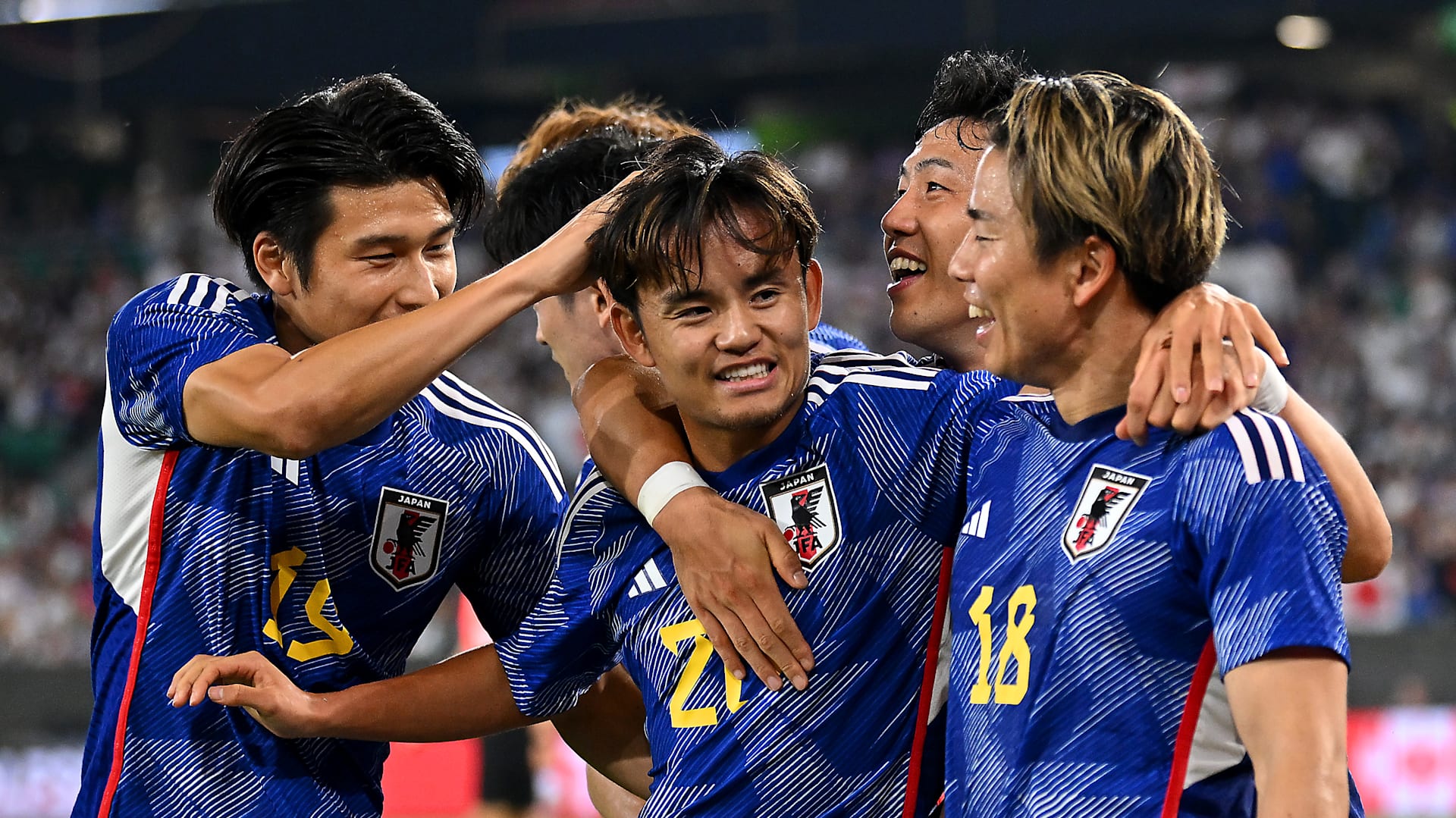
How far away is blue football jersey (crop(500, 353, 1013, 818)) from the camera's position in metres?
2.49

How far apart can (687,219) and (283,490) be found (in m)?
1.01

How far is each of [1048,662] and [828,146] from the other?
15711 millimetres

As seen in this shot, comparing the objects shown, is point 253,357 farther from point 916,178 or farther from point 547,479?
point 916,178

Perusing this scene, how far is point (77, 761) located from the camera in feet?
37.4

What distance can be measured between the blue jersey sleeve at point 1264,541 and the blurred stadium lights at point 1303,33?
44.9 feet

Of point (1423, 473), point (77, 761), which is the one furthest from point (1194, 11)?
point (77, 761)

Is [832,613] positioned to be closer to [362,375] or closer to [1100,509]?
[1100,509]

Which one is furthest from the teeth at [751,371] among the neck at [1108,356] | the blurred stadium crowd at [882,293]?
the blurred stadium crowd at [882,293]

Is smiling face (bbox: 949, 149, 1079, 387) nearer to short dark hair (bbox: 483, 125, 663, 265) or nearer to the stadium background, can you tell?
short dark hair (bbox: 483, 125, 663, 265)

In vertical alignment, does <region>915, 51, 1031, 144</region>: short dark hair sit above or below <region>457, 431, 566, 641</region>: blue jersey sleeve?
above

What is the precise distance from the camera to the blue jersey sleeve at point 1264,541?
5.93 ft

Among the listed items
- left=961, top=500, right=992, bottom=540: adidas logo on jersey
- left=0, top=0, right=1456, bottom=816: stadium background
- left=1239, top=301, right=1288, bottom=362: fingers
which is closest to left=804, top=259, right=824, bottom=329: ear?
left=961, top=500, right=992, bottom=540: adidas logo on jersey

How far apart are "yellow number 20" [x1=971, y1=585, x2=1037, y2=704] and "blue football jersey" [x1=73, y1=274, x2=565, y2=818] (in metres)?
1.26

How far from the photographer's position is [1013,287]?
2230 mm
